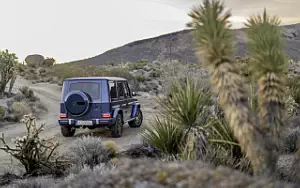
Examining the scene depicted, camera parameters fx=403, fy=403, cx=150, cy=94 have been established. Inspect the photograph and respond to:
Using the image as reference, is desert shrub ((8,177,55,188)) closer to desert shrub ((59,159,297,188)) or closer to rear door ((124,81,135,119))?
desert shrub ((59,159,297,188))

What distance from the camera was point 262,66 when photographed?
16.1 ft

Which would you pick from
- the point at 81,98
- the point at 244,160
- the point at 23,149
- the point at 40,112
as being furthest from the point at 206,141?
the point at 40,112

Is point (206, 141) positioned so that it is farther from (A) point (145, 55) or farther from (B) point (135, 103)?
(A) point (145, 55)

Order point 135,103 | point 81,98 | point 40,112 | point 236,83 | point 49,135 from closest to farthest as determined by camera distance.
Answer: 1. point 236,83
2. point 81,98
3. point 49,135
4. point 135,103
5. point 40,112

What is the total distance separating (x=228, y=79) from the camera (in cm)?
473

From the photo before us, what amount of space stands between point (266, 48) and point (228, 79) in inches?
25.2

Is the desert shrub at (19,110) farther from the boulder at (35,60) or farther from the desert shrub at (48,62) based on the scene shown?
the desert shrub at (48,62)

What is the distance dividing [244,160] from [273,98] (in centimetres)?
156

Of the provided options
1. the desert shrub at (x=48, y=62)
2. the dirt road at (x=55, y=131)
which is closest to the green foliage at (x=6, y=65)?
the dirt road at (x=55, y=131)

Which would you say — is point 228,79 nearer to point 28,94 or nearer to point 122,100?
point 122,100

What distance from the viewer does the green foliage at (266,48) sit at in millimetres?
4871

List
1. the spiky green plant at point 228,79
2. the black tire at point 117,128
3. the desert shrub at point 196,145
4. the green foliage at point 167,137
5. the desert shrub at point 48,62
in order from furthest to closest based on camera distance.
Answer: the desert shrub at point 48,62 < the black tire at point 117,128 < the green foliage at point 167,137 < the desert shrub at point 196,145 < the spiky green plant at point 228,79

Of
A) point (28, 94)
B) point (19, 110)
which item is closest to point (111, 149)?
point (19, 110)

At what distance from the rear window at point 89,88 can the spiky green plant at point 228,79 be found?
8.33 metres
